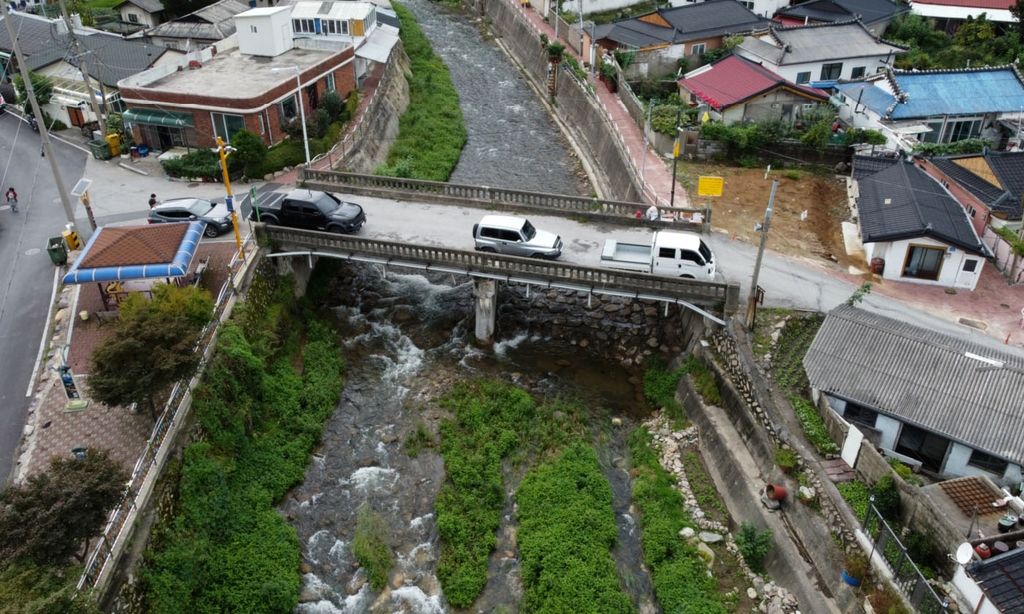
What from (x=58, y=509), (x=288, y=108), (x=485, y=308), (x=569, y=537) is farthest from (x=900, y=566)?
(x=288, y=108)

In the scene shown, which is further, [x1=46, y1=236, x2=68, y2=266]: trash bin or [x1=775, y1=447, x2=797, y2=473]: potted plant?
[x1=46, y1=236, x2=68, y2=266]: trash bin

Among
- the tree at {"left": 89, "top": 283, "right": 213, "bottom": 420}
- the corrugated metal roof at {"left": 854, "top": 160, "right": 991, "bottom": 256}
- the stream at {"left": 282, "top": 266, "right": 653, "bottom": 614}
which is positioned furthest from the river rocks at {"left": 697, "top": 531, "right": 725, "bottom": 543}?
the tree at {"left": 89, "top": 283, "right": 213, "bottom": 420}

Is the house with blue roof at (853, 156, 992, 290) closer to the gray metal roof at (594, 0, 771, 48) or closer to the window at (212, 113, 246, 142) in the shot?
the gray metal roof at (594, 0, 771, 48)

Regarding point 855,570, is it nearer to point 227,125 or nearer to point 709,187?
point 709,187

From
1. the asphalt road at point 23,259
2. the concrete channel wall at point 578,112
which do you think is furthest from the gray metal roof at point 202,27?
the concrete channel wall at point 578,112

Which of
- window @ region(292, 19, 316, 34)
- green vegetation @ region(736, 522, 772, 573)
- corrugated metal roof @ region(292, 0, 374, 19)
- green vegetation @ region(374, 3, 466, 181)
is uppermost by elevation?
corrugated metal roof @ region(292, 0, 374, 19)

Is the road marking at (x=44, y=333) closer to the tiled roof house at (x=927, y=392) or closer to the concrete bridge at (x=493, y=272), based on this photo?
the concrete bridge at (x=493, y=272)

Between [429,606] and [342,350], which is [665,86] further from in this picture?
[429,606]
